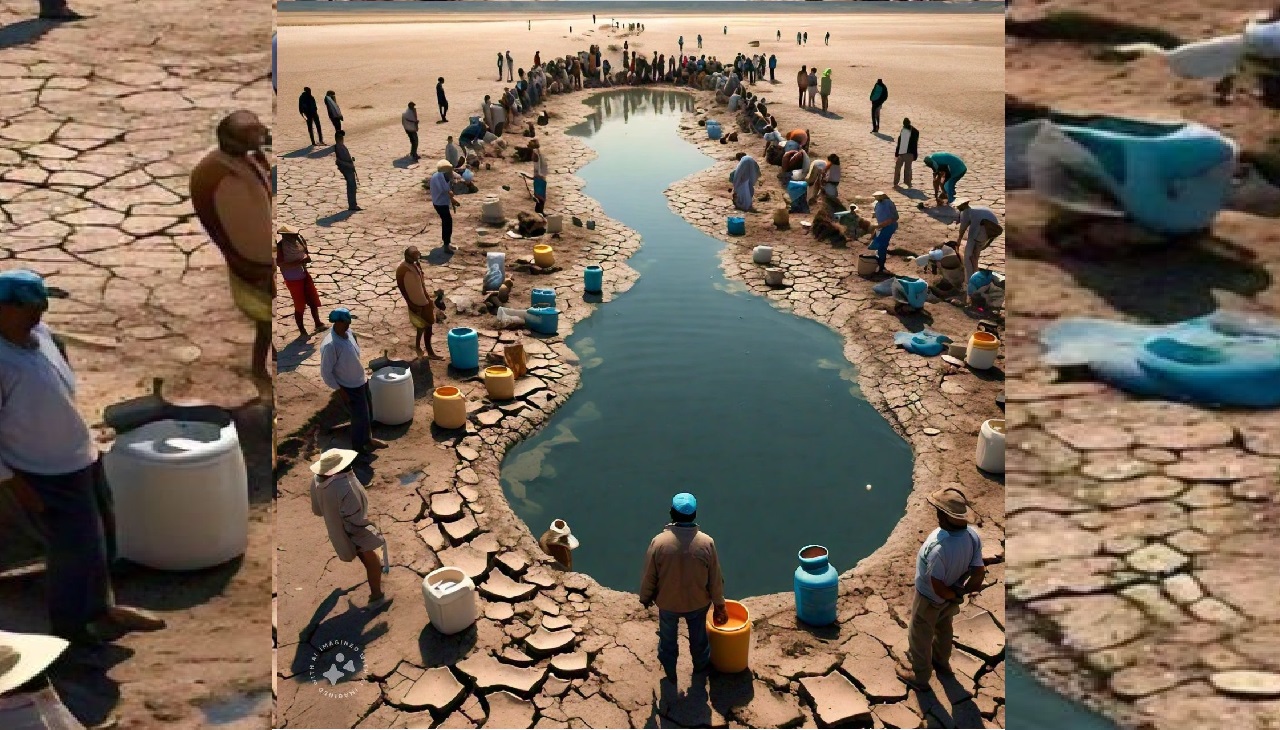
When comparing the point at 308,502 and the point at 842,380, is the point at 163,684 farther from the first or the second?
the point at 842,380

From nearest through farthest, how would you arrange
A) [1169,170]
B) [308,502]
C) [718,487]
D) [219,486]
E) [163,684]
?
1. [163,684]
2. [219,486]
3. [1169,170]
4. [308,502]
5. [718,487]

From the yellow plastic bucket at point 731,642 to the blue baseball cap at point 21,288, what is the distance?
Result: 396 centimetres

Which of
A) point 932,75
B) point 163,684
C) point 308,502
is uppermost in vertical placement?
point 932,75

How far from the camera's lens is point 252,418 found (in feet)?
13.0

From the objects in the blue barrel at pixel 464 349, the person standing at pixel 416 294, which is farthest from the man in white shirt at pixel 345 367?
the blue barrel at pixel 464 349

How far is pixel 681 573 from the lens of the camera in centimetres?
483

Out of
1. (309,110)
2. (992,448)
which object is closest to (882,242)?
(992,448)

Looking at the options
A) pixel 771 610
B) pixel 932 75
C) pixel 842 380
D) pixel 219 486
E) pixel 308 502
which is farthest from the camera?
pixel 932 75

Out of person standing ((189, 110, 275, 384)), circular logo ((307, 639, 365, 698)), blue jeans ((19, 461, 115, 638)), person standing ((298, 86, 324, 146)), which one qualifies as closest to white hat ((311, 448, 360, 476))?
circular logo ((307, 639, 365, 698))

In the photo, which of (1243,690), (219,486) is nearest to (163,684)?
(219,486)

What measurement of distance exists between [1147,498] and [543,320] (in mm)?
7255

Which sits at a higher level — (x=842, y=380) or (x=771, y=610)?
(x=842, y=380)

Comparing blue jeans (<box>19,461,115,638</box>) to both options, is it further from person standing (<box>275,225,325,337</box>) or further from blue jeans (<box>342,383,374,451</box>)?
person standing (<box>275,225,325,337</box>)

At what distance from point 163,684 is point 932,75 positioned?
35.9 m
